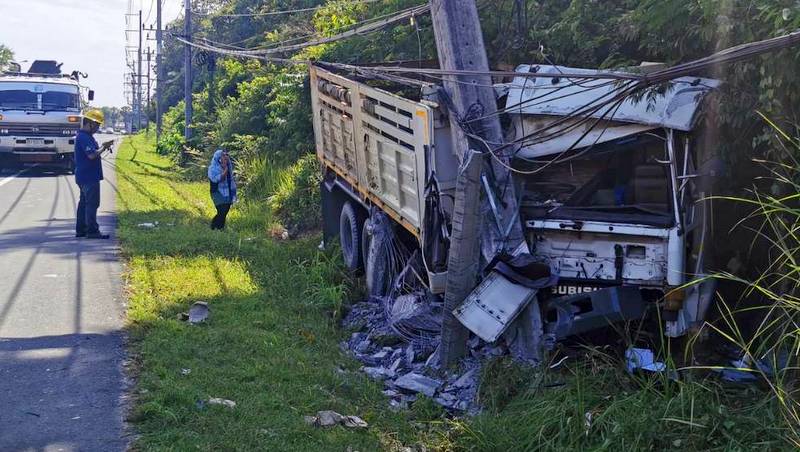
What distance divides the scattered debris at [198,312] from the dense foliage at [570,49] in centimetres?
448

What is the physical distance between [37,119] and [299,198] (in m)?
11.5

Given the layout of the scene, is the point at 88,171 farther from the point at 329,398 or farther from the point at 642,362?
the point at 642,362

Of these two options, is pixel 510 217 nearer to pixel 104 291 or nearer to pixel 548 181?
pixel 548 181

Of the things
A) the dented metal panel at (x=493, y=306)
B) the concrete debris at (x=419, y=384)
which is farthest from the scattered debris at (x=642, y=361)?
the concrete debris at (x=419, y=384)

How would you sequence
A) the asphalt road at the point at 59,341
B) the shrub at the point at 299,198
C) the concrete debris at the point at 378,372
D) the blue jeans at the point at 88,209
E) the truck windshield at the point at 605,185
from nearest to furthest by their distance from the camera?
the asphalt road at the point at 59,341
the truck windshield at the point at 605,185
the concrete debris at the point at 378,372
the blue jeans at the point at 88,209
the shrub at the point at 299,198

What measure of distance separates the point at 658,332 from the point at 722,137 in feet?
4.95

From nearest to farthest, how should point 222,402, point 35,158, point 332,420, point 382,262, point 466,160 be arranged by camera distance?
point 332,420, point 222,402, point 466,160, point 382,262, point 35,158

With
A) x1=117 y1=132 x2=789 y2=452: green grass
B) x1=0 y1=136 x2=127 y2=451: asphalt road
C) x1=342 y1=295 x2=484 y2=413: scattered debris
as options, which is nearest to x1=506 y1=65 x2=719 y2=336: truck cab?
x1=117 y1=132 x2=789 y2=452: green grass

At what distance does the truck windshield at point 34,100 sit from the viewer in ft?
78.7

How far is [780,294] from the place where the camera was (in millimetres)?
5848

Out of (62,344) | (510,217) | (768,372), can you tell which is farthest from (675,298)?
(62,344)

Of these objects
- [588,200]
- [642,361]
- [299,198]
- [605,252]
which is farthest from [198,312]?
[299,198]

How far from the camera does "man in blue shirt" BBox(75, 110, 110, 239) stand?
1227cm

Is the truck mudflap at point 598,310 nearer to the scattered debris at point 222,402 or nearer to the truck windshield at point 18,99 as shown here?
the scattered debris at point 222,402
